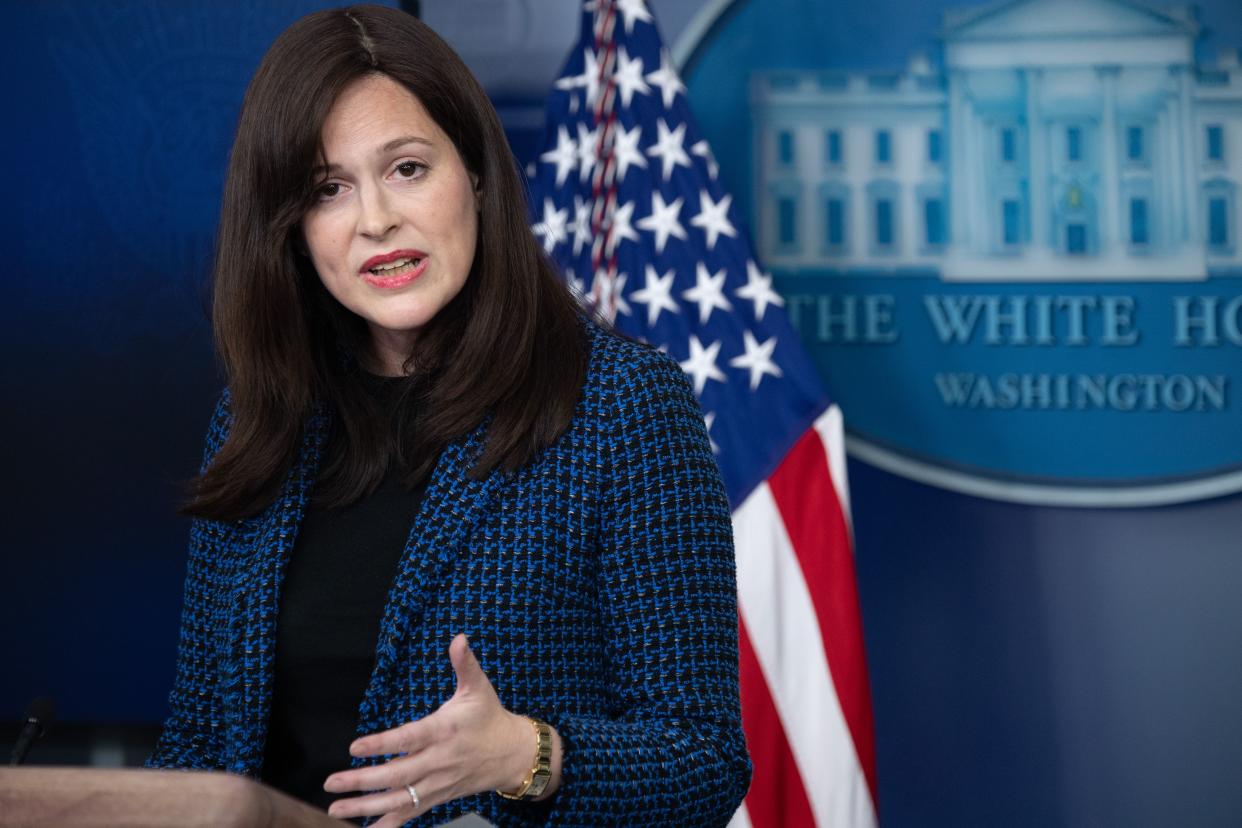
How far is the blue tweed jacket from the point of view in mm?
1272

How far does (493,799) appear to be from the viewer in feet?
4.21

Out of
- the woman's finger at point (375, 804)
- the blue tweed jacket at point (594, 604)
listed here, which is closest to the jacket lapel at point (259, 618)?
the blue tweed jacket at point (594, 604)

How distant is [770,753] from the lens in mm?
2229

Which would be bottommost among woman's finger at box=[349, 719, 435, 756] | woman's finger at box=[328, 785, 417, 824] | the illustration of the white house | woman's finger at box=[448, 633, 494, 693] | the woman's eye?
woman's finger at box=[328, 785, 417, 824]

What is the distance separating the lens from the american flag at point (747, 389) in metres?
2.23

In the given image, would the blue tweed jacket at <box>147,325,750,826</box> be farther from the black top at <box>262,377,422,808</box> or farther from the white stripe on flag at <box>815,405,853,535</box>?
the white stripe on flag at <box>815,405,853,535</box>

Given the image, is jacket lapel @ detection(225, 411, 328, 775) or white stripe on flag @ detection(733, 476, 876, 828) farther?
white stripe on flag @ detection(733, 476, 876, 828)

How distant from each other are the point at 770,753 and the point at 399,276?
1.19 metres

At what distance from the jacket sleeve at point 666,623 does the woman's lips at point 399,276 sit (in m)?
0.24

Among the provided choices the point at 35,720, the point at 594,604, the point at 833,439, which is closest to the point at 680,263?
the point at 833,439

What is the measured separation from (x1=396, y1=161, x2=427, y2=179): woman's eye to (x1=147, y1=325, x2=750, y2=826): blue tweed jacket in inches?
10.8

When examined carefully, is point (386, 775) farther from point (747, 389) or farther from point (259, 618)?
point (747, 389)

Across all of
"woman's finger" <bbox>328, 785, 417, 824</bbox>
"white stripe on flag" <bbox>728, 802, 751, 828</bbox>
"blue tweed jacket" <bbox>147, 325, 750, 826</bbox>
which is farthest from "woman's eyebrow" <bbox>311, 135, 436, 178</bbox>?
"white stripe on flag" <bbox>728, 802, 751, 828</bbox>

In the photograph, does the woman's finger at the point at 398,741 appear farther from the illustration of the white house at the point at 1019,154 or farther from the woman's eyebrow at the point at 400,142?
the illustration of the white house at the point at 1019,154
